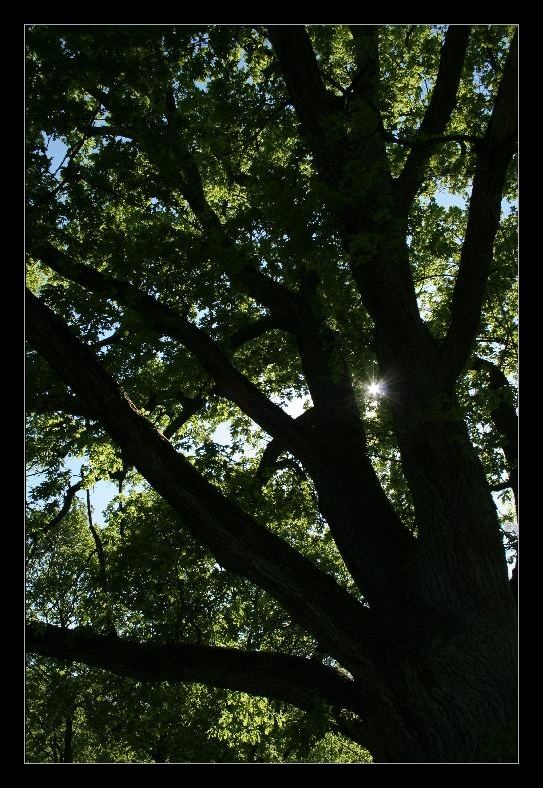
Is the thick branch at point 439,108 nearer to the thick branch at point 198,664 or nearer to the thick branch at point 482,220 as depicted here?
the thick branch at point 482,220

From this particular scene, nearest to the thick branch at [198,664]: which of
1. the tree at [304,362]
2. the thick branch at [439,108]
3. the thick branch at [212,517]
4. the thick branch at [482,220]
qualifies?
the tree at [304,362]

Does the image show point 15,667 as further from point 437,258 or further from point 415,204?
point 437,258

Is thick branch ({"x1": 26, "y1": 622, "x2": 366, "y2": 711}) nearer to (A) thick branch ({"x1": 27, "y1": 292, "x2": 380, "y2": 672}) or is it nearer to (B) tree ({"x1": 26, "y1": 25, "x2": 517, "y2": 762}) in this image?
(B) tree ({"x1": 26, "y1": 25, "x2": 517, "y2": 762})

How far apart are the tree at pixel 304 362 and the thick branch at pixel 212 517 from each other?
0.02m

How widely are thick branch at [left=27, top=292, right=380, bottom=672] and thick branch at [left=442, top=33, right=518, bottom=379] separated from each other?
283 cm

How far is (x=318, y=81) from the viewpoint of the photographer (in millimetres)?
6914

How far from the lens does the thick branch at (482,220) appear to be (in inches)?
215

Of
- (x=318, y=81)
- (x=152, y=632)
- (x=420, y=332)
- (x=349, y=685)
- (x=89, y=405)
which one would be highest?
(x=318, y=81)

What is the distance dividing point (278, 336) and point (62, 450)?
450cm

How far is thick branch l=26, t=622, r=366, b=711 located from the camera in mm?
6766

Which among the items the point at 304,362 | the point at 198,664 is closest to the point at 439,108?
the point at 304,362
